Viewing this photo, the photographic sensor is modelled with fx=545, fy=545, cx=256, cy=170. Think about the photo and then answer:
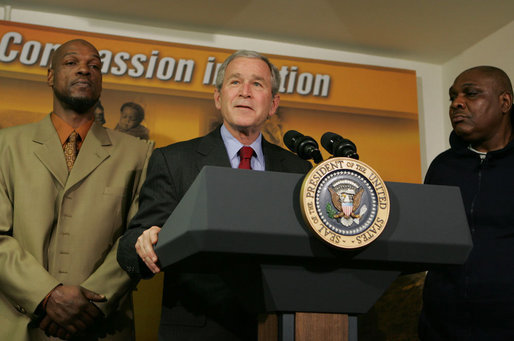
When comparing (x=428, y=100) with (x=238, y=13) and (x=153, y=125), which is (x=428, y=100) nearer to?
(x=238, y=13)

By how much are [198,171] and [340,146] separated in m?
0.63

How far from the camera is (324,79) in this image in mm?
4062

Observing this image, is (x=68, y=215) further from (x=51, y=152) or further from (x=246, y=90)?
(x=246, y=90)

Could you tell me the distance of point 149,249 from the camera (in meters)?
1.29

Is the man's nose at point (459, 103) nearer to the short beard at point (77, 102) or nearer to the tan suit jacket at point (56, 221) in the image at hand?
the tan suit jacket at point (56, 221)

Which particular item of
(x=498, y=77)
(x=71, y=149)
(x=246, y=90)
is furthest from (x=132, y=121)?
(x=498, y=77)

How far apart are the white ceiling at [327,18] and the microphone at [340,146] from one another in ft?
8.13

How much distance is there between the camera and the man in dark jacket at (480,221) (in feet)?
7.22

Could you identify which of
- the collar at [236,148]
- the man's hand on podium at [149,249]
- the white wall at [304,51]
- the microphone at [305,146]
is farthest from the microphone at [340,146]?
the white wall at [304,51]

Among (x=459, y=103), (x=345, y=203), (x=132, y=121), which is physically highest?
(x=132, y=121)

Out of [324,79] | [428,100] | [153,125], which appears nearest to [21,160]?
[153,125]

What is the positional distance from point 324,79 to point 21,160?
2376mm

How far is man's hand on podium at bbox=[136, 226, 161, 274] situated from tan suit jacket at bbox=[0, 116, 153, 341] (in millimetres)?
968

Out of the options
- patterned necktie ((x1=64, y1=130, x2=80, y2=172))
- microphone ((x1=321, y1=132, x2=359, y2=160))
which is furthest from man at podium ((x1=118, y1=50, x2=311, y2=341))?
patterned necktie ((x1=64, y1=130, x2=80, y2=172))
